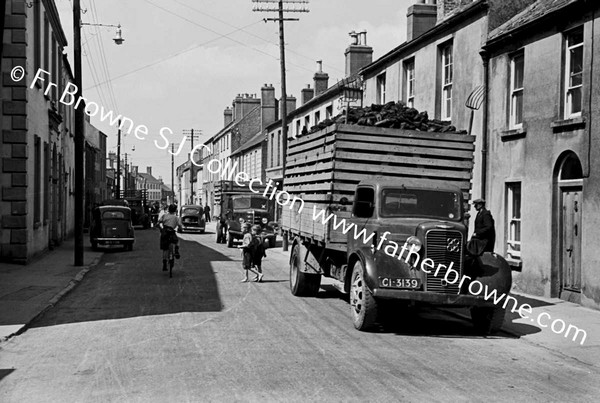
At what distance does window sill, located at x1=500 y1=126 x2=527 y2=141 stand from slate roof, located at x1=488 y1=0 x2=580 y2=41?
2384 mm

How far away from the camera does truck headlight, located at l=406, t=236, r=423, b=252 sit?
1017 cm

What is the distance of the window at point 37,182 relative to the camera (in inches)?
846

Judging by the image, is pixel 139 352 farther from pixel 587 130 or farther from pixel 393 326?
pixel 587 130

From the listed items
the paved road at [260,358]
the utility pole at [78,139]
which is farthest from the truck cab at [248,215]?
the paved road at [260,358]

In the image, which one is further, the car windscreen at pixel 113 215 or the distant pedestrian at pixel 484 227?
the car windscreen at pixel 113 215

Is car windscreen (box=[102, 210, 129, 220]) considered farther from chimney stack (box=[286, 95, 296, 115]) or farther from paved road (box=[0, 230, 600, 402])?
chimney stack (box=[286, 95, 296, 115])

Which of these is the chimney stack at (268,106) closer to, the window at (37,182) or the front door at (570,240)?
the window at (37,182)

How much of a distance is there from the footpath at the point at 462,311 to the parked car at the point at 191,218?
24.5 meters

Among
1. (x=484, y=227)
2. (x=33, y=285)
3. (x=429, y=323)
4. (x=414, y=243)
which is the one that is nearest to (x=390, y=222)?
(x=414, y=243)

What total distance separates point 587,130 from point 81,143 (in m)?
14.0

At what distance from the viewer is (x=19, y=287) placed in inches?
581

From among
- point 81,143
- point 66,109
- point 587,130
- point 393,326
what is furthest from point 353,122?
point 66,109

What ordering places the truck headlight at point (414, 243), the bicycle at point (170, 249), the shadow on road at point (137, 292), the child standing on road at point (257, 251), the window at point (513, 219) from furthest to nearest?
the bicycle at point (170, 249)
the child standing on road at point (257, 251)
the window at point (513, 219)
the shadow on road at point (137, 292)
the truck headlight at point (414, 243)

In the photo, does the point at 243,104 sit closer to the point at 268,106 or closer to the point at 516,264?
the point at 268,106
